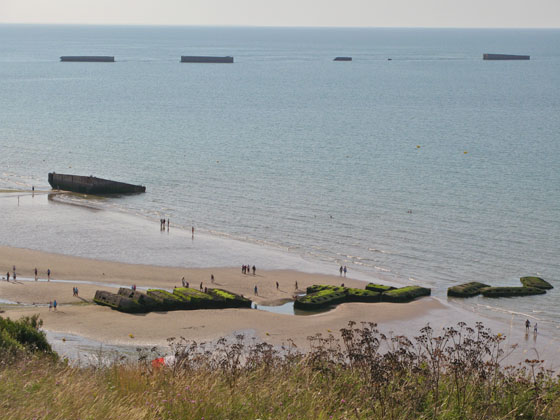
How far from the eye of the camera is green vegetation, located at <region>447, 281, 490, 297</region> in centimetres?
4512

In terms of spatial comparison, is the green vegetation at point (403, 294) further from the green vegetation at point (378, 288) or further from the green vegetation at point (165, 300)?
the green vegetation at point (165, 300)

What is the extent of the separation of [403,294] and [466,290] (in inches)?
161

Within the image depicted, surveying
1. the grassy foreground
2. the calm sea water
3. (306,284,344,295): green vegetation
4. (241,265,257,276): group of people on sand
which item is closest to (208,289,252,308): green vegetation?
(306,284,344,295): green vegetation

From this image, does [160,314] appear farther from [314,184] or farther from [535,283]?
[314,184]

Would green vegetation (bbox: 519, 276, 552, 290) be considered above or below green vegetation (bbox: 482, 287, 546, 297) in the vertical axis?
above

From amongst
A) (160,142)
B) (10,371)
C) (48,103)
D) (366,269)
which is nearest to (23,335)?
A: (10,371)

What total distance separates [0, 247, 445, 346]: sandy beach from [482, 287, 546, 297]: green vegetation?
→ 3.66 metres

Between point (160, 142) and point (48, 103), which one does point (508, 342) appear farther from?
point (48, 103)

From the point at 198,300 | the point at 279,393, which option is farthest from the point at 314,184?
the point at 279,393

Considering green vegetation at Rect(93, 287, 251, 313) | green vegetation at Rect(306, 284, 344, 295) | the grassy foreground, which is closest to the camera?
the grassy foreground

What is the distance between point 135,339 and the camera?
35.7m

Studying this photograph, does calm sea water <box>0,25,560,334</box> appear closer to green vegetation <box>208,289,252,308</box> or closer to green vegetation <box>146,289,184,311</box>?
green vegetation <box>208,289,252,308</box>

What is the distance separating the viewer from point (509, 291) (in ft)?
149

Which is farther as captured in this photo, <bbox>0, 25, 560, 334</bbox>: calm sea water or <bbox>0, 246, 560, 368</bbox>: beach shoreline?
<bbox>0, 25, 560, 334</bbox>: calm sea water
